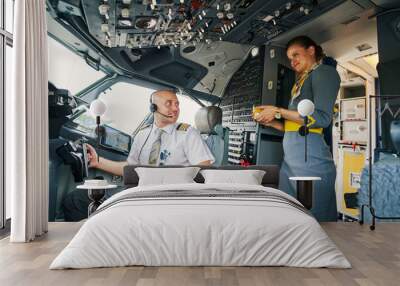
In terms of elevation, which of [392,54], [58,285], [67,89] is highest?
[392,54]

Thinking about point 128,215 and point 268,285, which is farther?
point 128,215

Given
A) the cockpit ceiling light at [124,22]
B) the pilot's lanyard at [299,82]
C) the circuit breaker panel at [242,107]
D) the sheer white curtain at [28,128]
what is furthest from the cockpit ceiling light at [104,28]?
the pilot's lanyard at [299,82]

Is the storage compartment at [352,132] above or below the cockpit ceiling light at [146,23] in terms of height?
below

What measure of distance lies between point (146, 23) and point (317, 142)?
2.59 meters

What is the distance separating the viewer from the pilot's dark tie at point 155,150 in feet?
20.2

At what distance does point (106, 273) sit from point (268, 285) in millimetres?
1178

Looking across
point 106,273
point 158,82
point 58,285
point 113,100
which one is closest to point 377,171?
point 158,82

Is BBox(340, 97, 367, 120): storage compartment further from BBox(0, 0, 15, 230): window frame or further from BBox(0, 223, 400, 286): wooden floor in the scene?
BBox(0, 0, 15, 230): window frame

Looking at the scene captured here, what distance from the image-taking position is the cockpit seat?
20.1 ft

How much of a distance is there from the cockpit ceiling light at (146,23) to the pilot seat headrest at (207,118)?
1.21 metres

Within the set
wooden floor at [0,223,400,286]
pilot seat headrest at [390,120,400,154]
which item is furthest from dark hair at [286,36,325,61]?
wooden floor at [0,223,400,286]

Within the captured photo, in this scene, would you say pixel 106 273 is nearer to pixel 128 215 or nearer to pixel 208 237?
pixel 128 215

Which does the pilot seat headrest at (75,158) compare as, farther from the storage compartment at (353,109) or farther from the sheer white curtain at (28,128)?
the storage compartment at (353,109)

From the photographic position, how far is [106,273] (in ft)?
11.5
